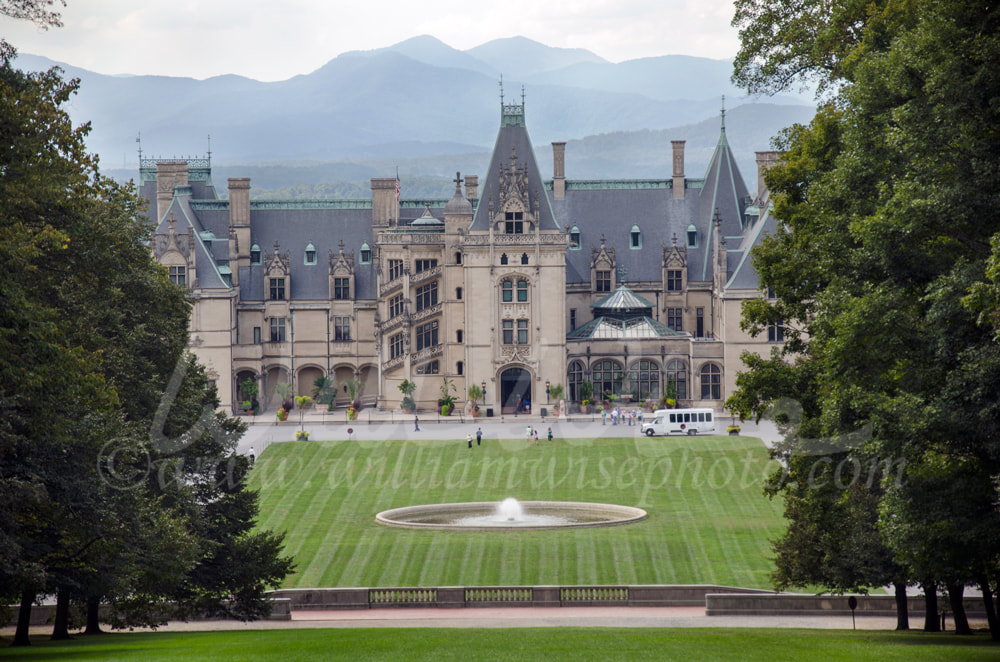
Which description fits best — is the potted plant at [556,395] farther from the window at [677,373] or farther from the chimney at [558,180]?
the chimney at [558,180]

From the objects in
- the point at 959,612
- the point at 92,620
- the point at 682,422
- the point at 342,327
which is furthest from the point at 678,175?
the point at 92,620

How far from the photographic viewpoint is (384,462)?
64375 millimetres

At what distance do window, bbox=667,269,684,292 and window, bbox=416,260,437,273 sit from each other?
633 inches

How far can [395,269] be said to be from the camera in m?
87.9

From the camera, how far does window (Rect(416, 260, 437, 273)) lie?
87.3m

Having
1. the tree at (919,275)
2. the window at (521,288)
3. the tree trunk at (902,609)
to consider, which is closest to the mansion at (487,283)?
the window at (521,288)

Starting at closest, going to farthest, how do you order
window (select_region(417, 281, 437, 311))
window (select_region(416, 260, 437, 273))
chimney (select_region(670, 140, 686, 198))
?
window (select_region(417, 281, 437, 311)) < window (select_region(416, 260, 437, 273)) < chimney (select_region(670, 140, 686, 198))

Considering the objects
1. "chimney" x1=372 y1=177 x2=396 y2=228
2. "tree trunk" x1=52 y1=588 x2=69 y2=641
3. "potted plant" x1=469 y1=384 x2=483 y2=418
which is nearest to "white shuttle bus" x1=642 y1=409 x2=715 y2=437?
"potted plant" x1=469 y1=384 x2=483 y2=418

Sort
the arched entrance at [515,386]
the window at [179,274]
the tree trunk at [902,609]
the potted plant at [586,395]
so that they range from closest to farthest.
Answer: the tree trunk at [902,609] < the potted plant at [586,395] < the arched entrance at [515,386] < the window at [179,274]

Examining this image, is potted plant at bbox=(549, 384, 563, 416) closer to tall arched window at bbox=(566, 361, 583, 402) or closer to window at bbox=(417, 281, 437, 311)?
tall arched window at bbox=(566, 361, 583, 402)

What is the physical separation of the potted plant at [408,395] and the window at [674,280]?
19026 mm

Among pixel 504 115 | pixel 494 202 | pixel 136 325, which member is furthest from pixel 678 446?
pixel 136 325

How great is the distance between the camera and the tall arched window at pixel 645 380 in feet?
280

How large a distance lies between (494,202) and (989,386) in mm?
63070
